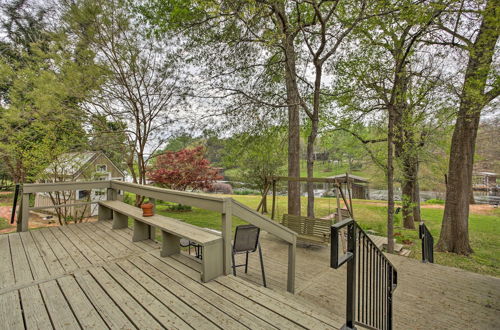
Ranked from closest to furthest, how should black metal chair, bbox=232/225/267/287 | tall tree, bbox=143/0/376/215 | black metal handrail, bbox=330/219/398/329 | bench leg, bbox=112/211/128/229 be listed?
black metal handrail, bbox=330/219/398/329 < black metal chair, bbox=232/225/267/287 < bench leg, bbox=112/211/128/229 < tall tree, bbox=143/0/376/215

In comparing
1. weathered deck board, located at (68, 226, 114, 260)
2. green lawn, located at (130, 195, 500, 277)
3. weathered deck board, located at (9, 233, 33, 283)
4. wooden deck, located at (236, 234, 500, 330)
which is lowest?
green lawn, located at (130, 195, 500, 277)

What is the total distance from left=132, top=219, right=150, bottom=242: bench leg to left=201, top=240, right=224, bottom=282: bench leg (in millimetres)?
1649

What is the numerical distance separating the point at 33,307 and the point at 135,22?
6.68 metres

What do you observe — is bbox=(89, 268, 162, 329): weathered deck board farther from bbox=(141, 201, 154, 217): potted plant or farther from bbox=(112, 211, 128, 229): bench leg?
bbox=(112, 211, 128, 229): bench leg

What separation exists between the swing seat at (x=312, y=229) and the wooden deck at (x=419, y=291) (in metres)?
0.47

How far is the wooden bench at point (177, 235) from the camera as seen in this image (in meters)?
2.17

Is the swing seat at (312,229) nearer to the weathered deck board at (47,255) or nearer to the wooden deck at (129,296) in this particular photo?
the wooden deck at (129,296)

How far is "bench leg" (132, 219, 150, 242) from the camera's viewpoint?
10.8ft

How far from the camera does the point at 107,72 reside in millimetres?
5926

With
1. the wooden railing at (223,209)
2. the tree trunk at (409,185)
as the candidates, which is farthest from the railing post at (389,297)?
the tree trunk at (409,185)

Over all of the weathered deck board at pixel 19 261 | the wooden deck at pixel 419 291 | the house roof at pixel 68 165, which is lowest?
the wooden deck at pixel 419 291

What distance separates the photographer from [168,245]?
280 centimetres

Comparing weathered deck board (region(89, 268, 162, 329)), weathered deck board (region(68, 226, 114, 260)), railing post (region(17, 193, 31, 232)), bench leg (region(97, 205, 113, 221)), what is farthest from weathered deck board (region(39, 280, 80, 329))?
bench leg (region(97, 205, 113, 221))

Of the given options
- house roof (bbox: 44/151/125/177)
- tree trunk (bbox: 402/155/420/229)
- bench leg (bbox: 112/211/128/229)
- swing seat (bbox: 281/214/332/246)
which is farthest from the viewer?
tree trunk (bbox: 402/155/420/229)
